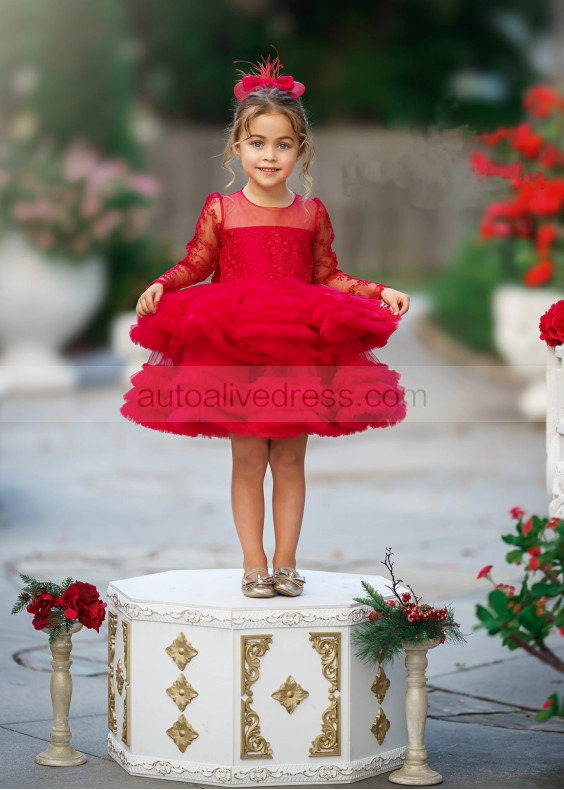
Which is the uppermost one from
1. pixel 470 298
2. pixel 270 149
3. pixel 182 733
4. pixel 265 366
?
pixel 470 298

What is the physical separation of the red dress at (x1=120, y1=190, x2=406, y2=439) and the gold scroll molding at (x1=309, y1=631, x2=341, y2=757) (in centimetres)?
49

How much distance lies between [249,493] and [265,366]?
0.37 meters

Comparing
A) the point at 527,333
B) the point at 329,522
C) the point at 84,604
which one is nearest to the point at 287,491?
the point at 84,604

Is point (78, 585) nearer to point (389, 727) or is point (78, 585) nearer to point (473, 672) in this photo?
point (389, 727)

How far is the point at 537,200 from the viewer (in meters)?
8.12

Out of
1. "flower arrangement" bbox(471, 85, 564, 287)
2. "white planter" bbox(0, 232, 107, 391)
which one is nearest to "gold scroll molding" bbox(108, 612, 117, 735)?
"flower arrangement" bbox(471, 85, 564, 287)

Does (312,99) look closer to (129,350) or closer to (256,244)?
(129,350)

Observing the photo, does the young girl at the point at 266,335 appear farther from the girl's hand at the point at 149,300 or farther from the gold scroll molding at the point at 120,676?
the gold scroll molding at the point at 120,676

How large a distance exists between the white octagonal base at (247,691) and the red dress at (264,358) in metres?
0.43

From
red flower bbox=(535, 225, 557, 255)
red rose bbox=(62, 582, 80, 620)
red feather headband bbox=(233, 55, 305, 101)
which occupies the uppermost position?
red flower bbox=(535, 225, 557, 255)

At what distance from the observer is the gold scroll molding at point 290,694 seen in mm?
2805

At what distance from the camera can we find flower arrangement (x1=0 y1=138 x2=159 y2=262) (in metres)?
11.3

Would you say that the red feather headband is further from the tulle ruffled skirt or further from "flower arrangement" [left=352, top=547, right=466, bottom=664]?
"flower arrangement" [left=352, top=547, right=466, bottom=664]

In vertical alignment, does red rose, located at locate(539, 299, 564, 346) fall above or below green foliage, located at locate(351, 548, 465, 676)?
above
